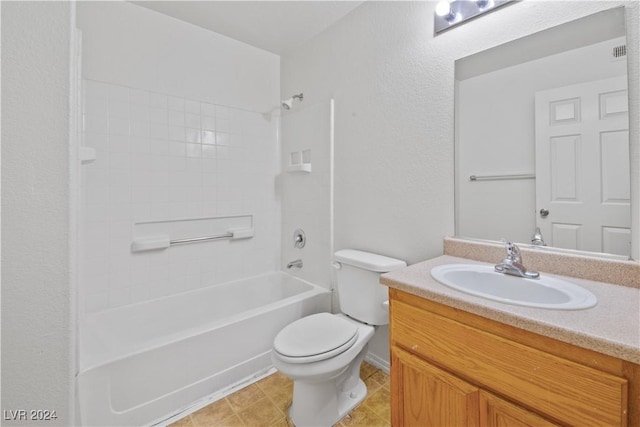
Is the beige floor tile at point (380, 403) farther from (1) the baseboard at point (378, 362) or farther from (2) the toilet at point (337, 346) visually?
(1) the baseboard at point (378, 362)

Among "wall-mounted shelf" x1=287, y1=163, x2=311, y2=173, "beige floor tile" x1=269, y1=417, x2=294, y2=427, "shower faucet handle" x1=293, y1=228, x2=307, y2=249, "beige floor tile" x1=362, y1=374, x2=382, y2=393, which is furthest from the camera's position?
"shower faucet handle" x1=293, y1=228, x2=307, y2=249

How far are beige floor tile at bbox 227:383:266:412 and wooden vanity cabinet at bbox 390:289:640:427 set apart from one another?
823mm

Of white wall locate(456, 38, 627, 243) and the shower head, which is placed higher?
the shower head

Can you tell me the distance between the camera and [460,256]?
131cm

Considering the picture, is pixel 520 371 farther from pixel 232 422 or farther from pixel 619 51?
pixel 232 422

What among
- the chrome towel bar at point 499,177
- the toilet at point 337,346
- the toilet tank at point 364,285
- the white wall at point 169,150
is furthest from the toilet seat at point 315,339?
the white wall at point 169,150

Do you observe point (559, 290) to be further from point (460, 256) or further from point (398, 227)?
point (398, 227)

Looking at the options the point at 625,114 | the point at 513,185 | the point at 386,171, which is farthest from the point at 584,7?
the point at 386,171

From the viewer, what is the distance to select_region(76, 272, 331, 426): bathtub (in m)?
1.24

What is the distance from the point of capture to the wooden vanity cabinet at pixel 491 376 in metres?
0.61

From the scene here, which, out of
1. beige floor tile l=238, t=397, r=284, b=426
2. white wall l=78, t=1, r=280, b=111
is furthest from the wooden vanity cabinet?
white wall l=78, t=1, r=280, b=111

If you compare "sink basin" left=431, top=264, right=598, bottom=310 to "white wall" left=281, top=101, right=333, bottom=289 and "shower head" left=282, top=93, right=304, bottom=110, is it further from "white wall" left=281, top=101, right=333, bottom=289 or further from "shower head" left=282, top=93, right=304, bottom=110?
"shower head" left=282, top=93, right=304, bottom=110

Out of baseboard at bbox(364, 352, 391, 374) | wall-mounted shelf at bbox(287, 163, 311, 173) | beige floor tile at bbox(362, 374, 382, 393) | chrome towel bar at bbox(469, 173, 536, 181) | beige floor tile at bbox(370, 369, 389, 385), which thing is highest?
wall-mounted shelf at bbox(287, 163, 311, 173)

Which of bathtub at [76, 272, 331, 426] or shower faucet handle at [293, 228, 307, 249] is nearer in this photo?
bathtub at [76, 272, 331, 426]
